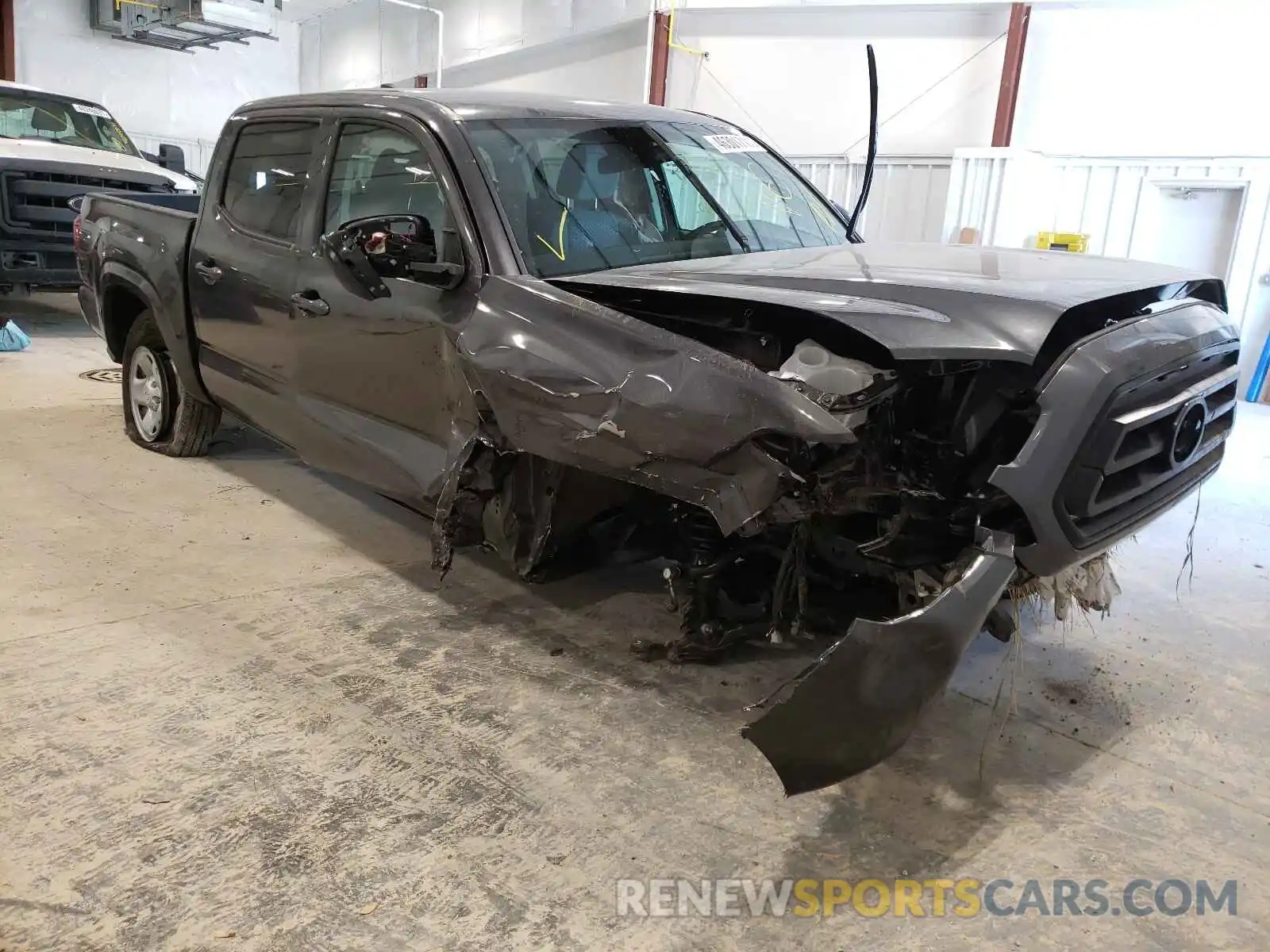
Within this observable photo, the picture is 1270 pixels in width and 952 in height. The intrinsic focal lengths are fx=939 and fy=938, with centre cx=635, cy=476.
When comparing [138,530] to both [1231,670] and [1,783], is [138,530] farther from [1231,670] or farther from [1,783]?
[1231,670]

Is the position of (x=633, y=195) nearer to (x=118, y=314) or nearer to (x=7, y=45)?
(x=118, y=314)

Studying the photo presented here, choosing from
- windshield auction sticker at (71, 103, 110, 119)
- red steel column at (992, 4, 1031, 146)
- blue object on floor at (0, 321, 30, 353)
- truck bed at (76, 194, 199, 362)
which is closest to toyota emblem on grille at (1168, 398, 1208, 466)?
truck bed at (76, 194, 199, 362)

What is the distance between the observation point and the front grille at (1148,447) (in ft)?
6.96

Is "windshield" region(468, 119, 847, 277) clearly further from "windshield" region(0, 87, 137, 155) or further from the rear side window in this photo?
"windshield" region(0, 87, 137, 155)

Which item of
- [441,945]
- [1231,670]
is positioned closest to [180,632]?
[441,945]

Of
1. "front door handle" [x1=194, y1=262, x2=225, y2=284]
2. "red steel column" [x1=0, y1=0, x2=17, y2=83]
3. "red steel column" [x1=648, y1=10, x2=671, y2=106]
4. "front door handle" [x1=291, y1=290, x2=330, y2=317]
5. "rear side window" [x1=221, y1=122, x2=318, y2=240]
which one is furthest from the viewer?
"red steel column" [x1=0, y1=0, x2=17, y2=83]

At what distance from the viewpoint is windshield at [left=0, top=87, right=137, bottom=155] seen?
29.7 ft

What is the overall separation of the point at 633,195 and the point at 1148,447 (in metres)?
1.85

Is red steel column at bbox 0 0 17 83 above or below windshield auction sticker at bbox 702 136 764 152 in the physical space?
above

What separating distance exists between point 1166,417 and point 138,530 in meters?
3.88

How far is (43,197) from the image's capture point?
8438 millimetres

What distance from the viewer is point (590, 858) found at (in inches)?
83.5

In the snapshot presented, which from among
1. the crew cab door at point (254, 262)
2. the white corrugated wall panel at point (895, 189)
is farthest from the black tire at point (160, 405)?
the white corrugated wall panel at point (895, 189)

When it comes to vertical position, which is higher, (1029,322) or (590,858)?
(1029,322)
